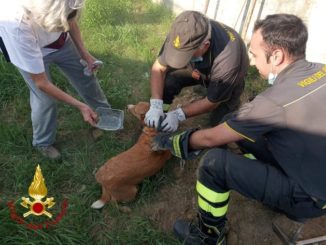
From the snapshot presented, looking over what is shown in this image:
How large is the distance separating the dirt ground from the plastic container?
0.84 m

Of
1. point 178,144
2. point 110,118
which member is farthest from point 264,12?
point 178,144

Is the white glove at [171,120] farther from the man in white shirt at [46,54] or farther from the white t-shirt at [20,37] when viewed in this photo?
the white t-shirt at [20,37]

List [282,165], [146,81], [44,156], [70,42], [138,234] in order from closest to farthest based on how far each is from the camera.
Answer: [282,165], [138,234], [70,42], [44,156], [146,81]

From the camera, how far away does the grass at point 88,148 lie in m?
2.85

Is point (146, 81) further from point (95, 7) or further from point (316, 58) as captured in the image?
point (316, 58)

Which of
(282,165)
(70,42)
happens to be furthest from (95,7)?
(282,165)

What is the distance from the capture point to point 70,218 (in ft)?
9.53

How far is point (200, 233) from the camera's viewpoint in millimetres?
2688

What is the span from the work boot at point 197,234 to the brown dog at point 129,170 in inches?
19.7

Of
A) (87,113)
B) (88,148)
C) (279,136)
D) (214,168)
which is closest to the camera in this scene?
(279,136)

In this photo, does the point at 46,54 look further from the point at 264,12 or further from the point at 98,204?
the point at 264,12

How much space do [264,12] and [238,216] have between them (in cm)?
268

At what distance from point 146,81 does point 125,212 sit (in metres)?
1.88

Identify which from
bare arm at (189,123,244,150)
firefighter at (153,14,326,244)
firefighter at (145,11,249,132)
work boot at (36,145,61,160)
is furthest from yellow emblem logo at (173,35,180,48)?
work boot at (36,145,61,160)
